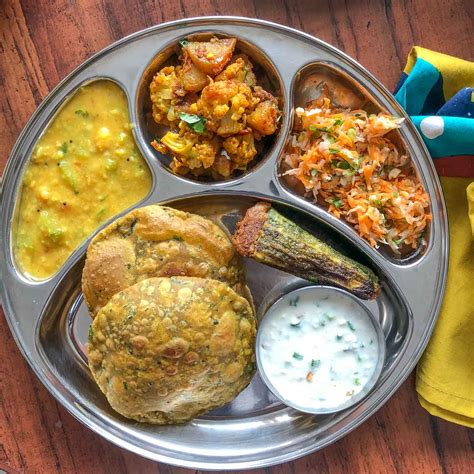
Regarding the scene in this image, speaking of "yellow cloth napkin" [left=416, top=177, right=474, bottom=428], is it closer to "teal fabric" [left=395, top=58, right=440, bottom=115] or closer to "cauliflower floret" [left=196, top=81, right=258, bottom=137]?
"teal fabric" [left=395, top=58, right=440, bottom=115]

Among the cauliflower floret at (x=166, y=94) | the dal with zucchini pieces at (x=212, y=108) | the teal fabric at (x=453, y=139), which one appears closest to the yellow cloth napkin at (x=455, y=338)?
the teal fabric at (x=453, y=139)

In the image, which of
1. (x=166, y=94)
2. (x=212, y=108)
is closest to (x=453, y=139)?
(x=212, y=108)

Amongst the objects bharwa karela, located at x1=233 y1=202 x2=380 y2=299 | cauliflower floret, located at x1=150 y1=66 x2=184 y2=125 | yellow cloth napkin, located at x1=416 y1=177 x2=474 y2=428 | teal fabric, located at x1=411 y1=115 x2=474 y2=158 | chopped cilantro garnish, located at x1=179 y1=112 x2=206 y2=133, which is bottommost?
yellow cloth napkin, located at x1=416 y1=177 x2=474 y2=428

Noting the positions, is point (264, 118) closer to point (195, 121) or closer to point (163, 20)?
point (195, 121)

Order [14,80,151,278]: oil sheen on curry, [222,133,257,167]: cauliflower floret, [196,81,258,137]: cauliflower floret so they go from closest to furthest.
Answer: [196,81,258,137]: cauliflower floret
[222,133,257,167]: cauliflower floret
[14,80,151,278]: oil sheen on curry

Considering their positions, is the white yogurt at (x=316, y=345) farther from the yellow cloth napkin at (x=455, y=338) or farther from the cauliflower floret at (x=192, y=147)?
the cauliflower floret at (x=192, y=147)

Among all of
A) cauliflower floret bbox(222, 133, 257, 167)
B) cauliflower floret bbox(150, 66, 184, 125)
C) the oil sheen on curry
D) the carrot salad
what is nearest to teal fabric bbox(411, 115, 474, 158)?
the carrot salad

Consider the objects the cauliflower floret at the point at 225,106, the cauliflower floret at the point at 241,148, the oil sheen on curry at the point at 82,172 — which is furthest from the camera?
the oil sheen on curry at the point at 82,172
